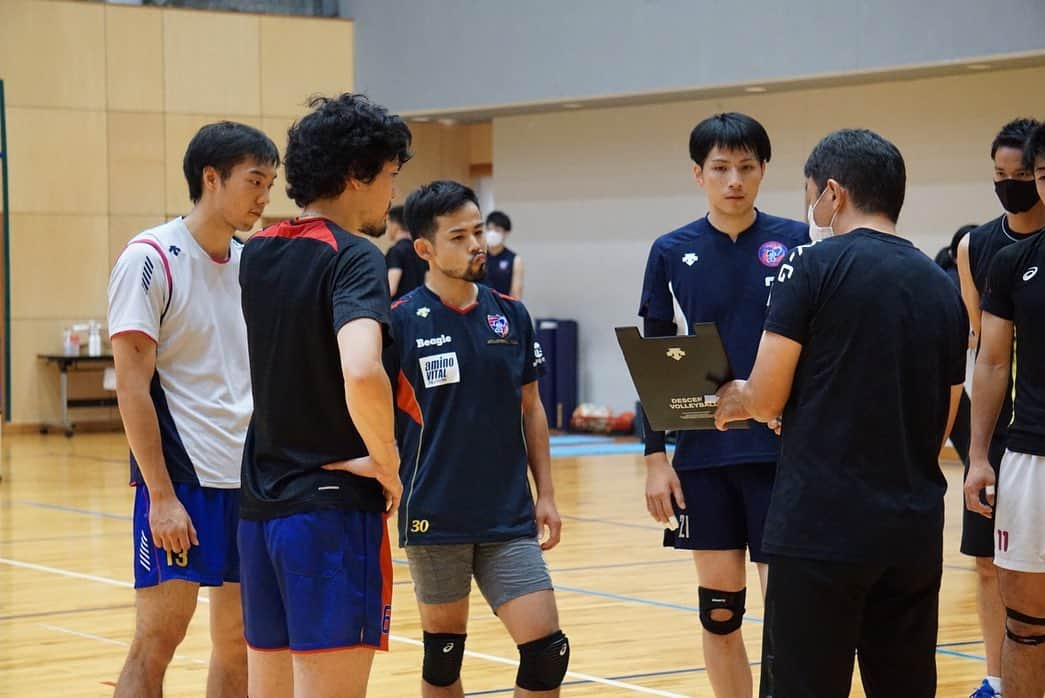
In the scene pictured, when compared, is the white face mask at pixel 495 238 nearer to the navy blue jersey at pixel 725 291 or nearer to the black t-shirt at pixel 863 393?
the navy blue jersey at pixel 725 291

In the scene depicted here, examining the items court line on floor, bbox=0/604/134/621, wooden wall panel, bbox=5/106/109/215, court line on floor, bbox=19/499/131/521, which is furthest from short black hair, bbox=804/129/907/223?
wooden wall panel, bbox=5/106/109/215

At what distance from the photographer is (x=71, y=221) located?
16.8m

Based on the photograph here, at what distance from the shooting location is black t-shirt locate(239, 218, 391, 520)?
3.17 metres

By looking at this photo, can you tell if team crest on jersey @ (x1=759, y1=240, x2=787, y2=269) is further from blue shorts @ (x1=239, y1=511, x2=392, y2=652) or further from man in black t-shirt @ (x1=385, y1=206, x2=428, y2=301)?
man in black t-shirt @ (x1=385, y1=206, x2=428, y2=301)

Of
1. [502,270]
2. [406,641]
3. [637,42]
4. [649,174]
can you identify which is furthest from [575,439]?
[406,641]

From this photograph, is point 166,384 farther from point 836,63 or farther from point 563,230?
point 563,230

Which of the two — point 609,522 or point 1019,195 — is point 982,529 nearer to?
point 1019,195

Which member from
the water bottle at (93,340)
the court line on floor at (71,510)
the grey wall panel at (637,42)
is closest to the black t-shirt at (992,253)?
the grey wall panel at (637,42)

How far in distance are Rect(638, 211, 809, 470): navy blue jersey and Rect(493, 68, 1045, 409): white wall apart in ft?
28.2

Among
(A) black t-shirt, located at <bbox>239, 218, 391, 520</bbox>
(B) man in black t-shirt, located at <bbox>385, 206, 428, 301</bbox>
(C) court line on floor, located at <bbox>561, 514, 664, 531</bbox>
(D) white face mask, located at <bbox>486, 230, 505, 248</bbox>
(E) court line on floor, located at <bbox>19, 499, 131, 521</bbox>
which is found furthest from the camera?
(D) white face mask, located at <bbox>486, 230, 505, 248</bbox>

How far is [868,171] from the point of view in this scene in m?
3.37

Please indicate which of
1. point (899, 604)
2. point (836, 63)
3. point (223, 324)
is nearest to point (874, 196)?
point (899, 604)

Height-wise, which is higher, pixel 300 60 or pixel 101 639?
pixel 300 60

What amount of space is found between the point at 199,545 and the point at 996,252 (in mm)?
2778
